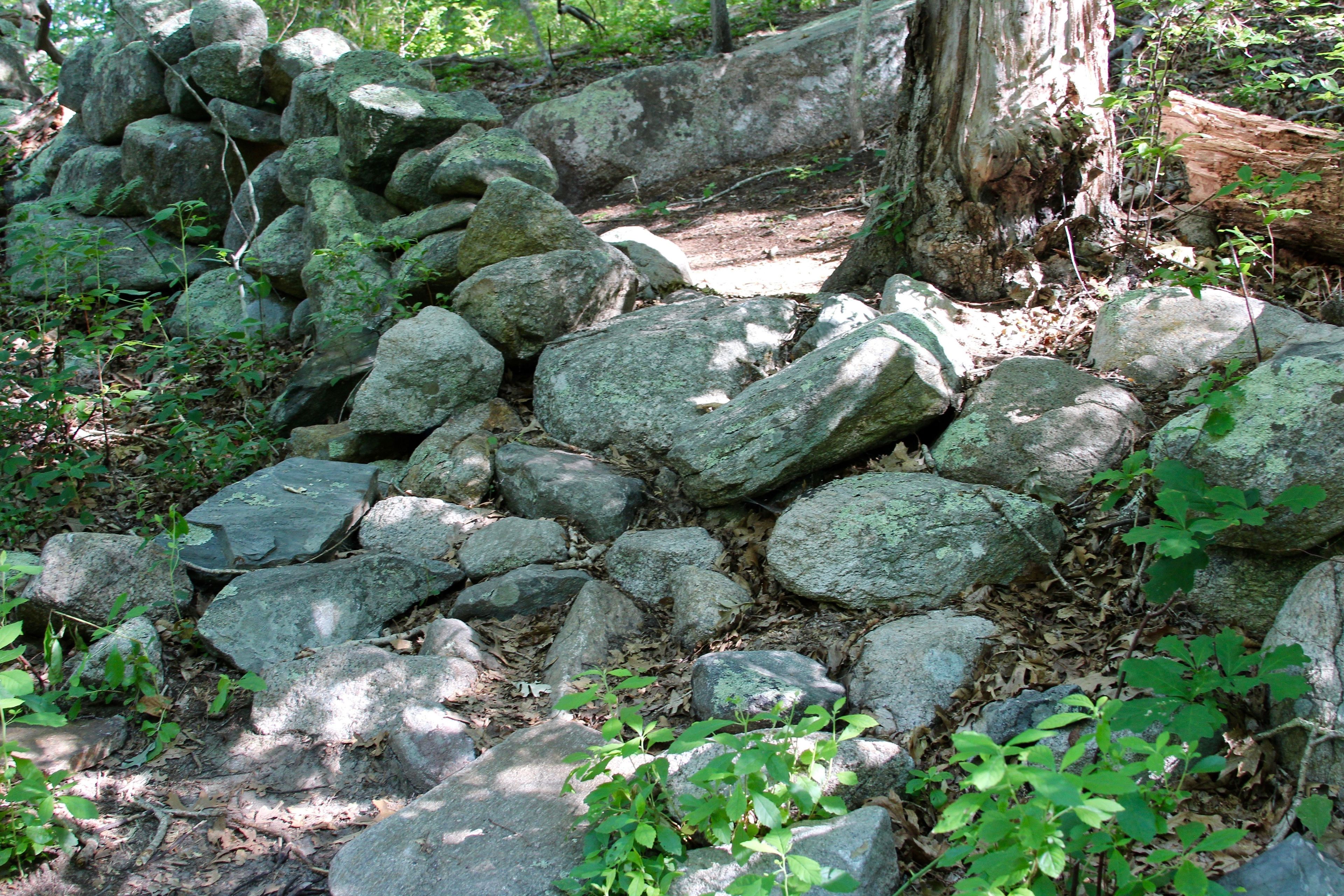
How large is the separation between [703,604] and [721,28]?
7453mm

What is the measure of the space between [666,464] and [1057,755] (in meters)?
2.18

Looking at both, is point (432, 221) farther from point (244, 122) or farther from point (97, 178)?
point (97, 178)

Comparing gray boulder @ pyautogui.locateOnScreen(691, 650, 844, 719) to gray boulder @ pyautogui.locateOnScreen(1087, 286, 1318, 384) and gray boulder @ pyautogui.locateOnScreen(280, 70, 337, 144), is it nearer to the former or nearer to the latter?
gray boulder @ pyautogui.locateOnScreen(1087, 286, 1318, 384)

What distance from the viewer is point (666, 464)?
14.1ft

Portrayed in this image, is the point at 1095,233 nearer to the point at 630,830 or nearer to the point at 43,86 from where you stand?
the point at 630,830

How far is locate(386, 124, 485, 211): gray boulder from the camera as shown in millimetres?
6625

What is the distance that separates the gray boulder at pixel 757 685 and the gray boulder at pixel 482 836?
1.39ft

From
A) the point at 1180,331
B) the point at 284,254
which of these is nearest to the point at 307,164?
the point at 284,254

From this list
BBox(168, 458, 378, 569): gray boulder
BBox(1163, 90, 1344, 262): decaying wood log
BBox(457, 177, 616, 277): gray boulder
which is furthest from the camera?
BBox(457, 177, 616, 277): gray boulder

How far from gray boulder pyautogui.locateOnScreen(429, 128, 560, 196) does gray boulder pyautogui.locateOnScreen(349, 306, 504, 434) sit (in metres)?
1.63

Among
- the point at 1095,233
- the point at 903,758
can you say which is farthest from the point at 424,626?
the point at 1095,233

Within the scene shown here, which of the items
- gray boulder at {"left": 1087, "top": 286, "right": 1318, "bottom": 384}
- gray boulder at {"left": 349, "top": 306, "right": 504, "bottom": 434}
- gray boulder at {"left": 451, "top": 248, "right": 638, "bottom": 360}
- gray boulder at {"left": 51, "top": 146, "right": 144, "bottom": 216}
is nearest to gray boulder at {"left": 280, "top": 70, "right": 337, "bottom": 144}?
gray boulder at {"left": 51, "top": 146, "right": 144, "bottom": 216}

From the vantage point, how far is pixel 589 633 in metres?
3.58

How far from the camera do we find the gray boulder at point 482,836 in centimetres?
252
